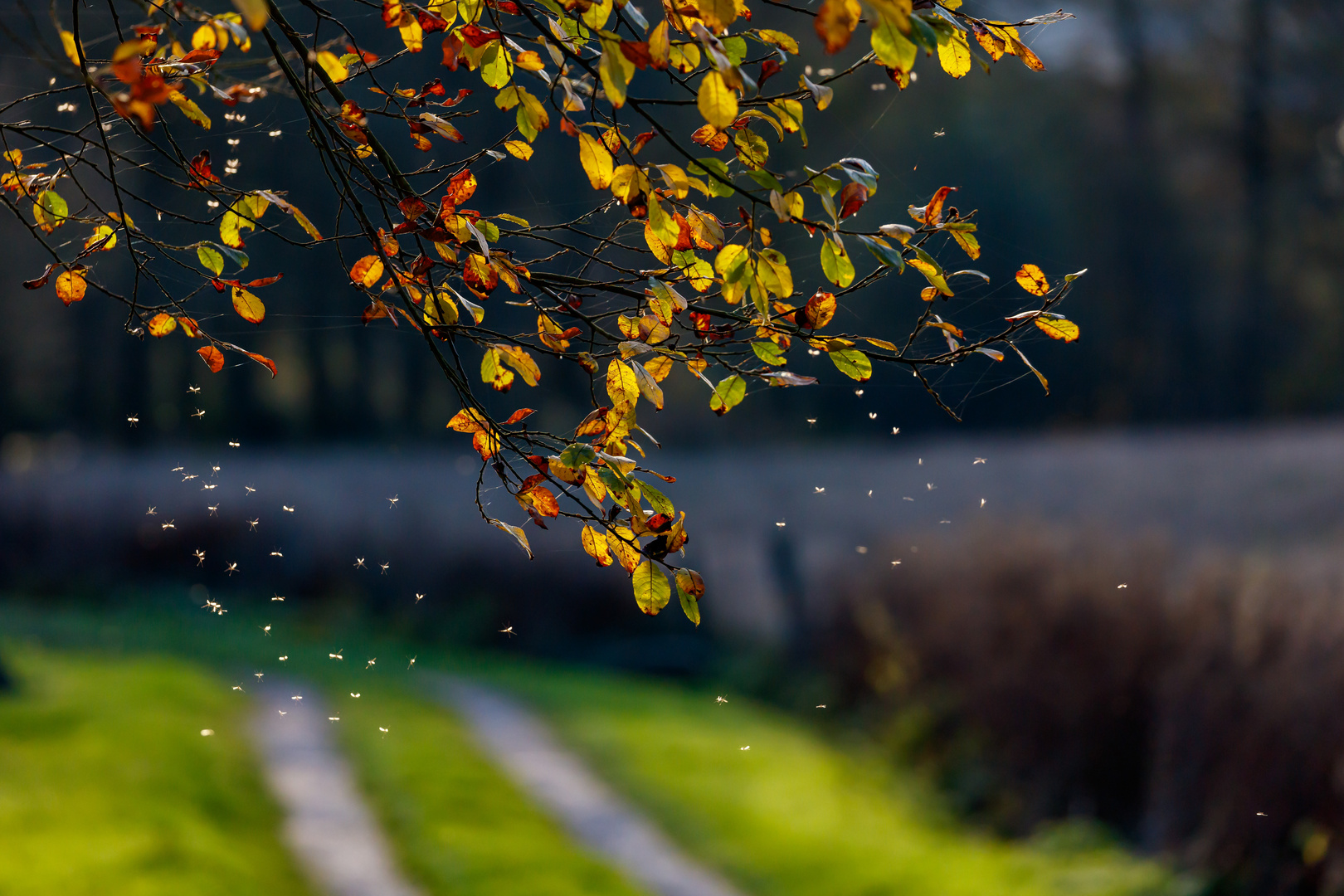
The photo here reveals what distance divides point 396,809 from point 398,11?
6531 mm

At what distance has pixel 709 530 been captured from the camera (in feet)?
48.3

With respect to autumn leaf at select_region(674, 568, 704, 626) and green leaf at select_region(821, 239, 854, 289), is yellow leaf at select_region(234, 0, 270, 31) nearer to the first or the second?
green leaf at select_region(821, 239, 854, 289)

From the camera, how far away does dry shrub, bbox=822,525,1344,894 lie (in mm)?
5930

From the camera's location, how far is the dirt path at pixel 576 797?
7059 mm

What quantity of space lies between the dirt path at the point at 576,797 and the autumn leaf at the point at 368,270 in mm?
5765

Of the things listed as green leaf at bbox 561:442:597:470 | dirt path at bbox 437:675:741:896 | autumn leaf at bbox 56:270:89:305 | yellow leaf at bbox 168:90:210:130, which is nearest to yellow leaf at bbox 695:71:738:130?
green leaf at bbox 561:442:597:470

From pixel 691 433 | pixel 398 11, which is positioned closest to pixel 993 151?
pixel 691 433

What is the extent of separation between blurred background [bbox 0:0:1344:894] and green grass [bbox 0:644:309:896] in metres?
3.10

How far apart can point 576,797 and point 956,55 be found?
25.1 feet

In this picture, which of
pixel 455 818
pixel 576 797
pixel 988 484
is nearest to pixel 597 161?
pixel 455 818

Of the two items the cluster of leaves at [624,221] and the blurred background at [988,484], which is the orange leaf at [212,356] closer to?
the cluster of leaves at [624,221]

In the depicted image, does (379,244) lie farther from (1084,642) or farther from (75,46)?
(1084,642)

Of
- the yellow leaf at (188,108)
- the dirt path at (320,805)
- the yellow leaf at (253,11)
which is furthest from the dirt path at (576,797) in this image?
the yellow leaf at (253,11)

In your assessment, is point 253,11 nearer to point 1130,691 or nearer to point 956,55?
point 956,55
